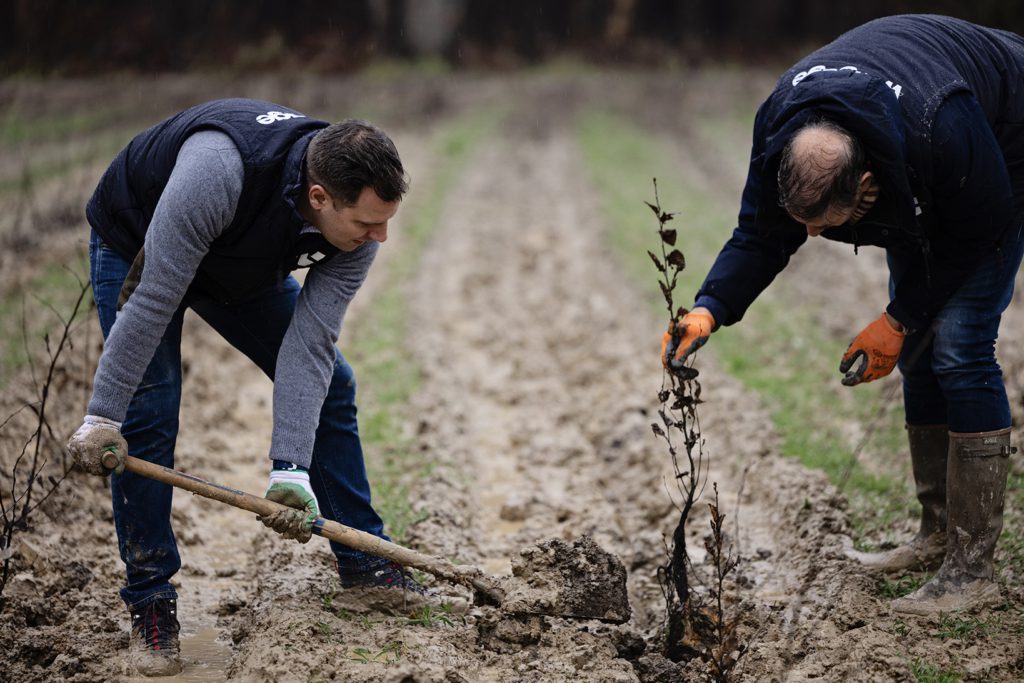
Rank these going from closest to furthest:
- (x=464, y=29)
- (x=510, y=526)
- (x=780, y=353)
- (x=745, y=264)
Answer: (x=745, y=264), (x=510, y=526), (x=780, y=353), (x=464, y=29)

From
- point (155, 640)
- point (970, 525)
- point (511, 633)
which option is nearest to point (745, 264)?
point (970, 525)

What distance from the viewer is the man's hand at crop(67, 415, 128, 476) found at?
9.68 feet

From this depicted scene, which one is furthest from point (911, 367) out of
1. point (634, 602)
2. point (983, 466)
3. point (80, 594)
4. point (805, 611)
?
point (80, 594)

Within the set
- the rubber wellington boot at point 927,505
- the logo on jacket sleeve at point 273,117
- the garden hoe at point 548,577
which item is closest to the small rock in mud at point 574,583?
the garden hoe at point 548,577

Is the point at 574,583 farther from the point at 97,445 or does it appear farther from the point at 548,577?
the point at 97,445

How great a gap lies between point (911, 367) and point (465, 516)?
207 centimetres

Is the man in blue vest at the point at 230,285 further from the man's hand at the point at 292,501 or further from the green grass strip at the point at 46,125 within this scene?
the green grass strip at the point at 46,125

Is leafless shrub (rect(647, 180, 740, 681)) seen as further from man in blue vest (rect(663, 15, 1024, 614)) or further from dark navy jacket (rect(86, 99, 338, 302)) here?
A: dark navy jacket (rect(86, 99, 338, 302))

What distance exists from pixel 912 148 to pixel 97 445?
264 centimetres

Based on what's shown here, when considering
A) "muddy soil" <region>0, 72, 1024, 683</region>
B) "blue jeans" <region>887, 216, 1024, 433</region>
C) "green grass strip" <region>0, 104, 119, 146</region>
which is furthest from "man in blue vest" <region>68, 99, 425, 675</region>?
"green grass strip" <region>0, 104, 119, 146</region>

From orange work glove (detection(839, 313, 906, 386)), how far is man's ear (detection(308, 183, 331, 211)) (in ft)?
6.02

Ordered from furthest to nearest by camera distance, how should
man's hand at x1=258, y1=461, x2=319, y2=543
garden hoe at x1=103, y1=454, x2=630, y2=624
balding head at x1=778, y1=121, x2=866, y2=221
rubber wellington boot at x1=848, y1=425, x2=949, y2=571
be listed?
rubber wellington boot at x1=848, y1=425, x2=949, y2=571 < garden hoe at x1=103, y1=454, x2=630, y2=624 < man's hand at x1=258, y1=461, x2=319, y2=543 < balding head at x1=778, y1=121, x2=866, y2=221

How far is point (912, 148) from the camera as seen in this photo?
293cm

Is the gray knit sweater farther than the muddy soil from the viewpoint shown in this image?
No
